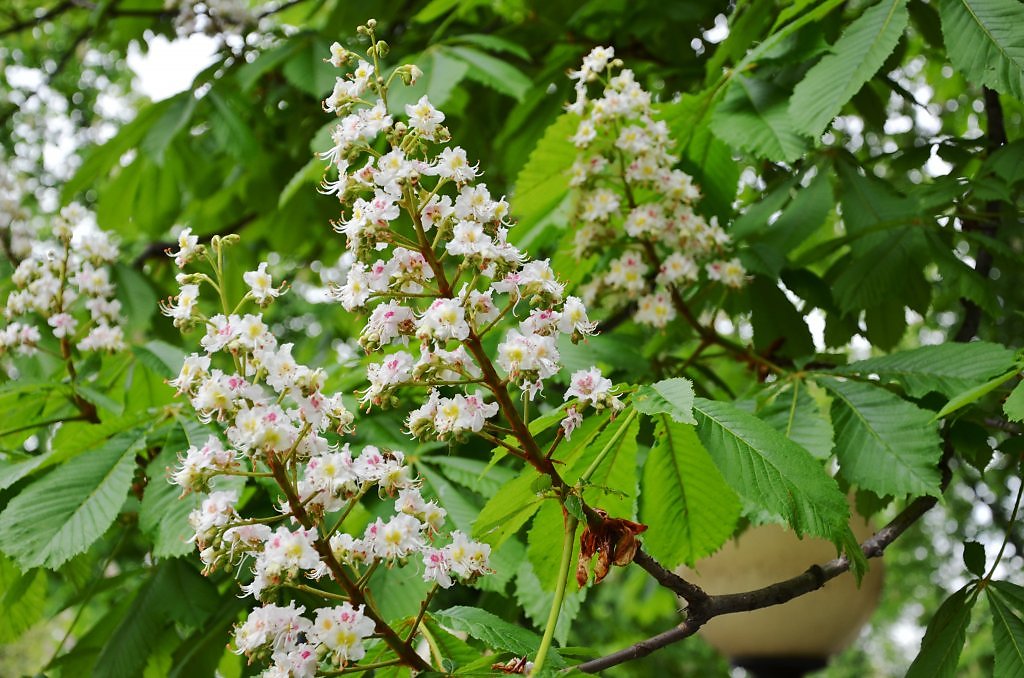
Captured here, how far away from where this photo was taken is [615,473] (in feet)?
3.96

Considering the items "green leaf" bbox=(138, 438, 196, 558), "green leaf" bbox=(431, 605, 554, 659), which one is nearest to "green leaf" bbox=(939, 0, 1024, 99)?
"green leaf" bbox=(431, 605, 554, 659)

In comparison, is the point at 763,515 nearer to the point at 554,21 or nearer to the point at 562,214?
the point at 562,214

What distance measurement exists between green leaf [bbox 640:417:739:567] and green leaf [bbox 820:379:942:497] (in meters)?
0.20

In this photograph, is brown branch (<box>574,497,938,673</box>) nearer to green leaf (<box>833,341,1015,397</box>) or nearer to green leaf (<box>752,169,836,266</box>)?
green leaf (<box>833,341,1015,397</box>)

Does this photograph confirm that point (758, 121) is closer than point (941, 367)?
No

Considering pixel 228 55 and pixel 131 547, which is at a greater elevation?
pixel 228 55

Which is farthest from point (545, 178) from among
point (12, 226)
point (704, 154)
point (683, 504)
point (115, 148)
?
point (12, 226)

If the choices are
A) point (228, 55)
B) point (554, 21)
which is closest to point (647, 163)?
point (554, 21)

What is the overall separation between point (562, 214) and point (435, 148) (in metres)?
0.49

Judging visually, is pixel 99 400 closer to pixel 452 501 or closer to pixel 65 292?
pixel 65 292

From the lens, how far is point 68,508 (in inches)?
55.7

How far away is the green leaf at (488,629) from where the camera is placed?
1.09 m

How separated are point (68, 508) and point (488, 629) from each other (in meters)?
0.68

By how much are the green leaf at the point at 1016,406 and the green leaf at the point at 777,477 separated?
0.73ft
